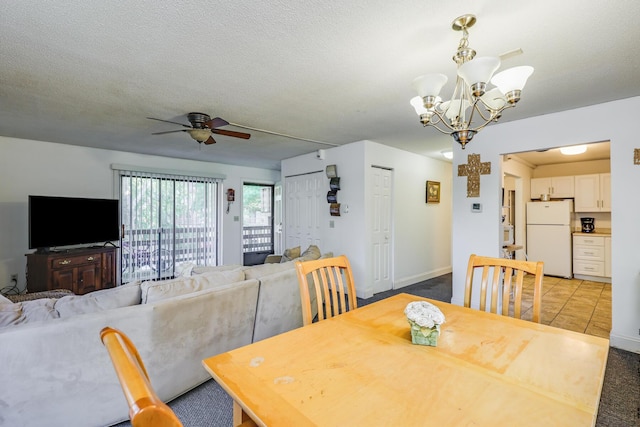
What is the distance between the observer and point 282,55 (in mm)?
2002

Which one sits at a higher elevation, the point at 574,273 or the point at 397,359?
the point at 397,359

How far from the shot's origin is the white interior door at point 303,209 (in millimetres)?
5137

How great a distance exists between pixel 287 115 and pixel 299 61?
46.3 inches

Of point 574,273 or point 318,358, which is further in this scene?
point 574,273

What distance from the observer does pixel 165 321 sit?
71.5 inches

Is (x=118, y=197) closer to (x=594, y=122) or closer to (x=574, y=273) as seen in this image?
(x=594, y=122)

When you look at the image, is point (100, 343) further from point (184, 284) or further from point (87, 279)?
point (87, 279)

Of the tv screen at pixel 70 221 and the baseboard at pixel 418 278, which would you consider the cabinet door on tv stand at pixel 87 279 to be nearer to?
the tv screen at pixel 70 221


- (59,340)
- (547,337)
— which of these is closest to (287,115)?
(59,340)

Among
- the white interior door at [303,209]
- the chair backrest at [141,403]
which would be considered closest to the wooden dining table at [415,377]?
the chair backrest at [141,403]

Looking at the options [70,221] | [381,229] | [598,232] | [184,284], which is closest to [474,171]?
[381,229]

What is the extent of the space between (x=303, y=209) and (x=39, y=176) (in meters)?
3.95

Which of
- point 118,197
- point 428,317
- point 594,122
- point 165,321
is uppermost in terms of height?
point 594,122

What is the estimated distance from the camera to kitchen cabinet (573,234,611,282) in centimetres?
514
